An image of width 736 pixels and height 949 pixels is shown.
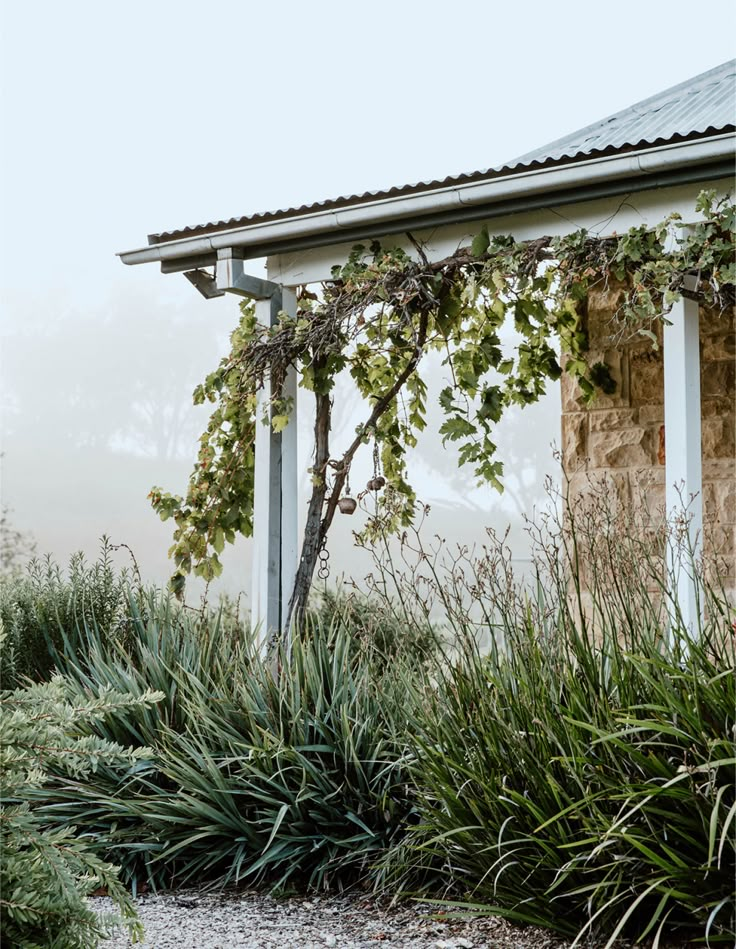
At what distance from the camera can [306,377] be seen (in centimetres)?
575

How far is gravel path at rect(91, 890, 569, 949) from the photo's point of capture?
3191 millimetres

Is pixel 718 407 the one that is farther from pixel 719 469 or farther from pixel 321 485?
pixel 321 485

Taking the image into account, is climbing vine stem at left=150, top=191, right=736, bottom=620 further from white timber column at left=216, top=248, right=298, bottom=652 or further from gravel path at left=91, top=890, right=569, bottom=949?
gravel path at left=91, top=890, right=569, bottom=949

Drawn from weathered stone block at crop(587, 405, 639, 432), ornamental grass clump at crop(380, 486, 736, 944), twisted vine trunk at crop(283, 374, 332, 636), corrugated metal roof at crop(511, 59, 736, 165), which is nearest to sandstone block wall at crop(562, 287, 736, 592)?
weathered stone block at crop(587, 405, 639, 432)

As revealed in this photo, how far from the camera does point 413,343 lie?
550cm

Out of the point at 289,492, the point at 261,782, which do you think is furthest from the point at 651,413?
the point at 261,782

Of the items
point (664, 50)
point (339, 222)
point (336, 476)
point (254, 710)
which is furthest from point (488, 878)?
point (664, 50)

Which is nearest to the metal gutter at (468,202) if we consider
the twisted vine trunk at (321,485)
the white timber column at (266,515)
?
the white timber column at (266,515)

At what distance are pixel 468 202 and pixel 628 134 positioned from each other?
117 centimetres

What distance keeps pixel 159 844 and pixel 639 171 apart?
11.6 ft

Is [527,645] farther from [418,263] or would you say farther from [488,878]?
[418,263]

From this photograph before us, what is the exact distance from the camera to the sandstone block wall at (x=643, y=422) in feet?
19.7

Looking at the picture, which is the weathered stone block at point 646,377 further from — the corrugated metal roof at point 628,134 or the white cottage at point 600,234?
the corrugated metal roof at point 628,134

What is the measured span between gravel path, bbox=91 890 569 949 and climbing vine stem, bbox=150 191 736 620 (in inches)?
72.2
